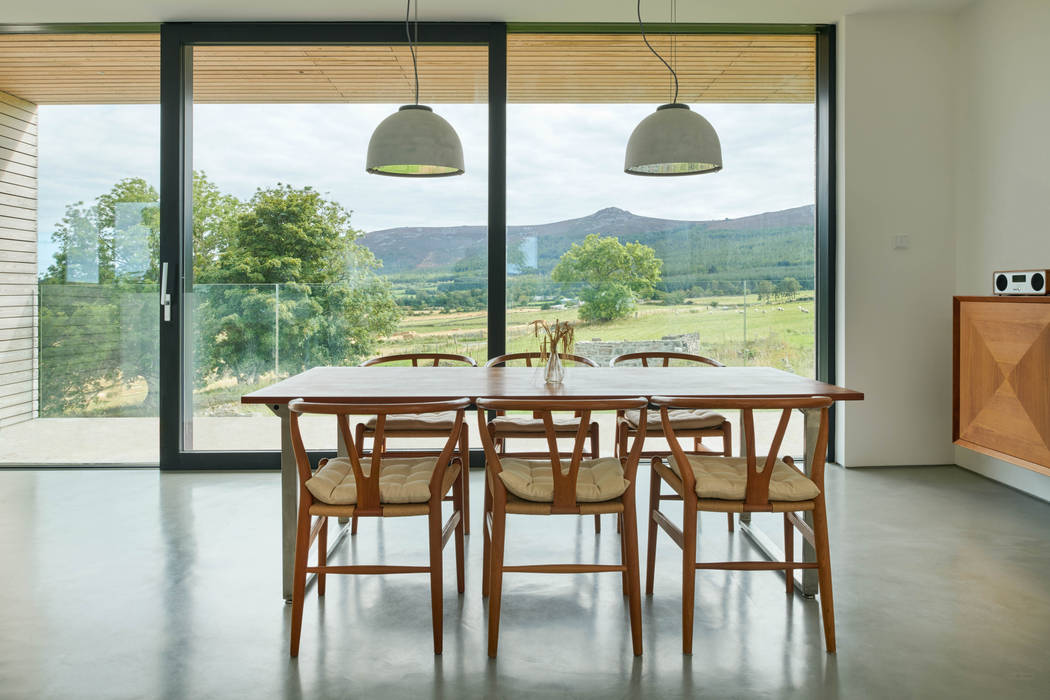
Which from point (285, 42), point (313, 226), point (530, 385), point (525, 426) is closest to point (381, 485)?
point (530, 385)

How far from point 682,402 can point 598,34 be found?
347 centimetres

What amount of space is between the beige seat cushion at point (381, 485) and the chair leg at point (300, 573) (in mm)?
81

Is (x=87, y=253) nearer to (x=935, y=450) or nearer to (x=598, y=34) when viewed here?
(x=598, y=34)

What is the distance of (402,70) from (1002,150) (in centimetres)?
380

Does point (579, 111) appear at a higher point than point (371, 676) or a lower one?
higher

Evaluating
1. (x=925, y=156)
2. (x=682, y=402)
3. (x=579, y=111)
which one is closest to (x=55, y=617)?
(x=682, y=402)

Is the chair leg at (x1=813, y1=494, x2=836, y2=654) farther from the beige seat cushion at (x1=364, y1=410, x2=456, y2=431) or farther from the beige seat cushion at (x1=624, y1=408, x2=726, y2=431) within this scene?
the beige seat cushion at (x1=364, y1=410, x2=456, y2=431)

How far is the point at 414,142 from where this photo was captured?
10.1 ft

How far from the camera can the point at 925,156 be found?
5.13 metres

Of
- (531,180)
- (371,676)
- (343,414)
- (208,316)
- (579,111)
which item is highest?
(579,111)

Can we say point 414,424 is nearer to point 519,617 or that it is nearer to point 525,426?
point 525,426

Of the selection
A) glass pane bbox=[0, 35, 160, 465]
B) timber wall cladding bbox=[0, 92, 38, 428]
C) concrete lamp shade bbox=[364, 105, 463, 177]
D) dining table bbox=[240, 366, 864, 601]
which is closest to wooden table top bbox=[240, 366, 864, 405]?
dining table bbox=[240, 366, 864, 601]

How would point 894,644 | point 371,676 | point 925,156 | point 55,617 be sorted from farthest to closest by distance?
point 925,156 < point 55,617 < point 894,644 < point 371,676

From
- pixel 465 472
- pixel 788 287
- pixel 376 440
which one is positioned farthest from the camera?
pixel 788 287
